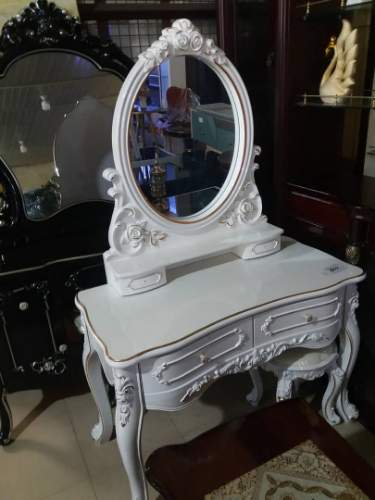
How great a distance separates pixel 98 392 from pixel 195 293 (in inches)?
20.3

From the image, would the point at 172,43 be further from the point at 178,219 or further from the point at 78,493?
the point at 78,493

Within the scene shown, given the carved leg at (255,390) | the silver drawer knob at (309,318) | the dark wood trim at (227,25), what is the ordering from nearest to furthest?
the silver drawer knob at (309,318), the dark wood trim at (227,25), the carved leg at (255,390)

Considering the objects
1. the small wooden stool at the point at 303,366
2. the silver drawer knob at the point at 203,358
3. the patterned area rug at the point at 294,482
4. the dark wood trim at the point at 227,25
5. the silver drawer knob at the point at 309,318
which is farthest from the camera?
the dark wood trim at the point at 227,25

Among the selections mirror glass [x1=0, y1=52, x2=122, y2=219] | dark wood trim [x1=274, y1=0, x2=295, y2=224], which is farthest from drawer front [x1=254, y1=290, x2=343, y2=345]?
mirror glass [x1=0, y1=52, x2=122, y2=219]

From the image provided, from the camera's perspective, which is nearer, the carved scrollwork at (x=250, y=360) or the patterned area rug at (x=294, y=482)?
the patterned area rug at (x=294, y=482)

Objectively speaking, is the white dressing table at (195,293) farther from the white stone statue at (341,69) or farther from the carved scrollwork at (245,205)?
the white stone statue at (341,69)

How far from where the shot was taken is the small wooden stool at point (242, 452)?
95cm

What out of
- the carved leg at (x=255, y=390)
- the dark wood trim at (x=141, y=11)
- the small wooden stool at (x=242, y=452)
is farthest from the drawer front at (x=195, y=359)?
the dark wood trim at (x=141, y=11)

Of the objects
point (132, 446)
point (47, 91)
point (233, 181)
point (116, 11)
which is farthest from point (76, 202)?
point (132, 446)

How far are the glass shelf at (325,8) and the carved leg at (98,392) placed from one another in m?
1.24

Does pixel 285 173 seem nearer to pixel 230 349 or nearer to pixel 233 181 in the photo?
pixel 233 181

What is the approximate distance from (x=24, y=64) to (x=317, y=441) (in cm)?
134

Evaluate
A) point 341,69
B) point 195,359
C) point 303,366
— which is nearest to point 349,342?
point 303,366

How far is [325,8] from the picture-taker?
1353 millimetres
